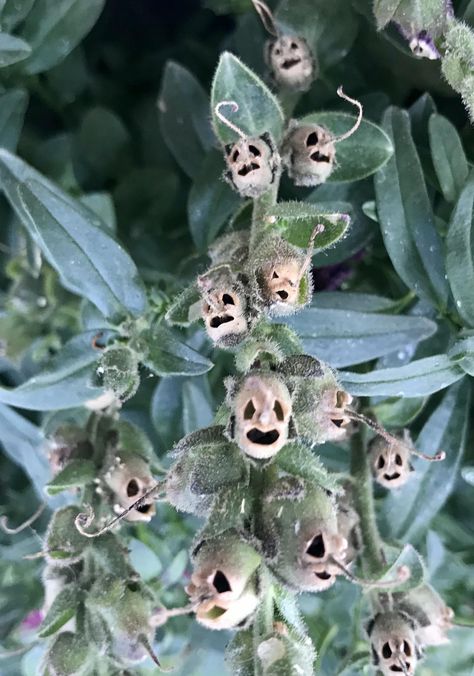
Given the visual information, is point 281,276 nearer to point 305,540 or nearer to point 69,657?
point 305,540

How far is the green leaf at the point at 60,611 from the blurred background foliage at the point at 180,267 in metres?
0.22

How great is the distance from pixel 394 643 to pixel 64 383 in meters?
0.47

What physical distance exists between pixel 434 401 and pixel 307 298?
418mm

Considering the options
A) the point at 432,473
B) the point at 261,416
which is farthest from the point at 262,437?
the point at 432,473

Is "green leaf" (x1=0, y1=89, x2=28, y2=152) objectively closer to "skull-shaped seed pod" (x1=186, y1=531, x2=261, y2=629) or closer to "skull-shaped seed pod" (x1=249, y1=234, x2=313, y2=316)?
"skull-shaped seed pod" (x1=249, y1=234, x2=313, y2=316)

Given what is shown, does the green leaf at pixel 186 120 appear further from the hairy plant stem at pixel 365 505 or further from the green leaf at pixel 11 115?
the hairy plant stem at pixel 365 505

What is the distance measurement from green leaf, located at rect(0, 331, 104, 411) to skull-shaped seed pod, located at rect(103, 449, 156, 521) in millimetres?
94

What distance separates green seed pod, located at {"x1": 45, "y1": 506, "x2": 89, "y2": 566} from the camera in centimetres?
87

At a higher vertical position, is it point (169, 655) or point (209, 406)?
point (209, 406)

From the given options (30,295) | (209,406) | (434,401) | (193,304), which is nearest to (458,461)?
(434,401)

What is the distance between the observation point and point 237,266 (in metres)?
0.80

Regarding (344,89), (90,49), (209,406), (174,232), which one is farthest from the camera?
(90,49)

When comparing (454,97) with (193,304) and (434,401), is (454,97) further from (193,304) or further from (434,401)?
(193,304)

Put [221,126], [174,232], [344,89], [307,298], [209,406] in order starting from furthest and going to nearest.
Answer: [174,232] → [344,89] → [209,406] → [221,126] → [307,298]
